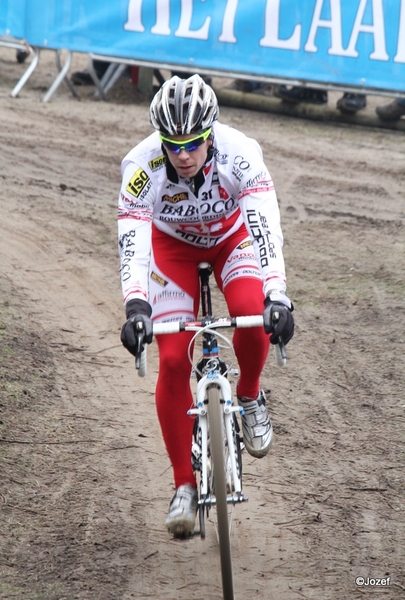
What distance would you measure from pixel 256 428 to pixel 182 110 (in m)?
1.79

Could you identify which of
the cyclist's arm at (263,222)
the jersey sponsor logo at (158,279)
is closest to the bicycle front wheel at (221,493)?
the cyclist's arm at (263,222)

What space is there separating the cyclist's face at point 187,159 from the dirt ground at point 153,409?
75.7 inches

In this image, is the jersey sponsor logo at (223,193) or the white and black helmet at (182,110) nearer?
the white and black helmet at (182,110)

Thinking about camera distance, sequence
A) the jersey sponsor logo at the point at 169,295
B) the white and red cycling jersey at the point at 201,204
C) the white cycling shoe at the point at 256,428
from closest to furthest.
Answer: the white and red cycling jersey at the point at 201,204
the jersey sponsor logo at the point at 169,295
the white cycling shoe at the point at 256,428

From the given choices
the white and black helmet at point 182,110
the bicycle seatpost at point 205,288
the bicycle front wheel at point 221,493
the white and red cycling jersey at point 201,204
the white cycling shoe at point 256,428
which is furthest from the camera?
the white cycling shoe at point 256,428

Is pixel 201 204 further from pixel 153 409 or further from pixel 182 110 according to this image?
pixel 153 409

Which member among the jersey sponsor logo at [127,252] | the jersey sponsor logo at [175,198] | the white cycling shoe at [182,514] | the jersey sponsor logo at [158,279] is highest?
the jersey sponsor logo at [175,198]

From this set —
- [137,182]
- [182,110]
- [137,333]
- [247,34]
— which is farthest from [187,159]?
[247,34]

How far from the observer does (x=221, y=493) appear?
3.83m

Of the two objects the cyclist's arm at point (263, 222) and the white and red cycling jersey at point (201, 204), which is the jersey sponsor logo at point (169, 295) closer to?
the white and red cycling jersey at point (201, 204)

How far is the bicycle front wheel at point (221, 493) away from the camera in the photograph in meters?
3.81

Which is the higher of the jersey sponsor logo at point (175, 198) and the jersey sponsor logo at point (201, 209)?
the jersey sponsor logo at point (175, 198)

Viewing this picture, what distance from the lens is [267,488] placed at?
511 cm

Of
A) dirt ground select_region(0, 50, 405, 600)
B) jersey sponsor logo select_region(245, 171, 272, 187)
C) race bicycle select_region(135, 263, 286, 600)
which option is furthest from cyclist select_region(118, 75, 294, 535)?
dirt ground select_region(0, 50, 405, 600)
